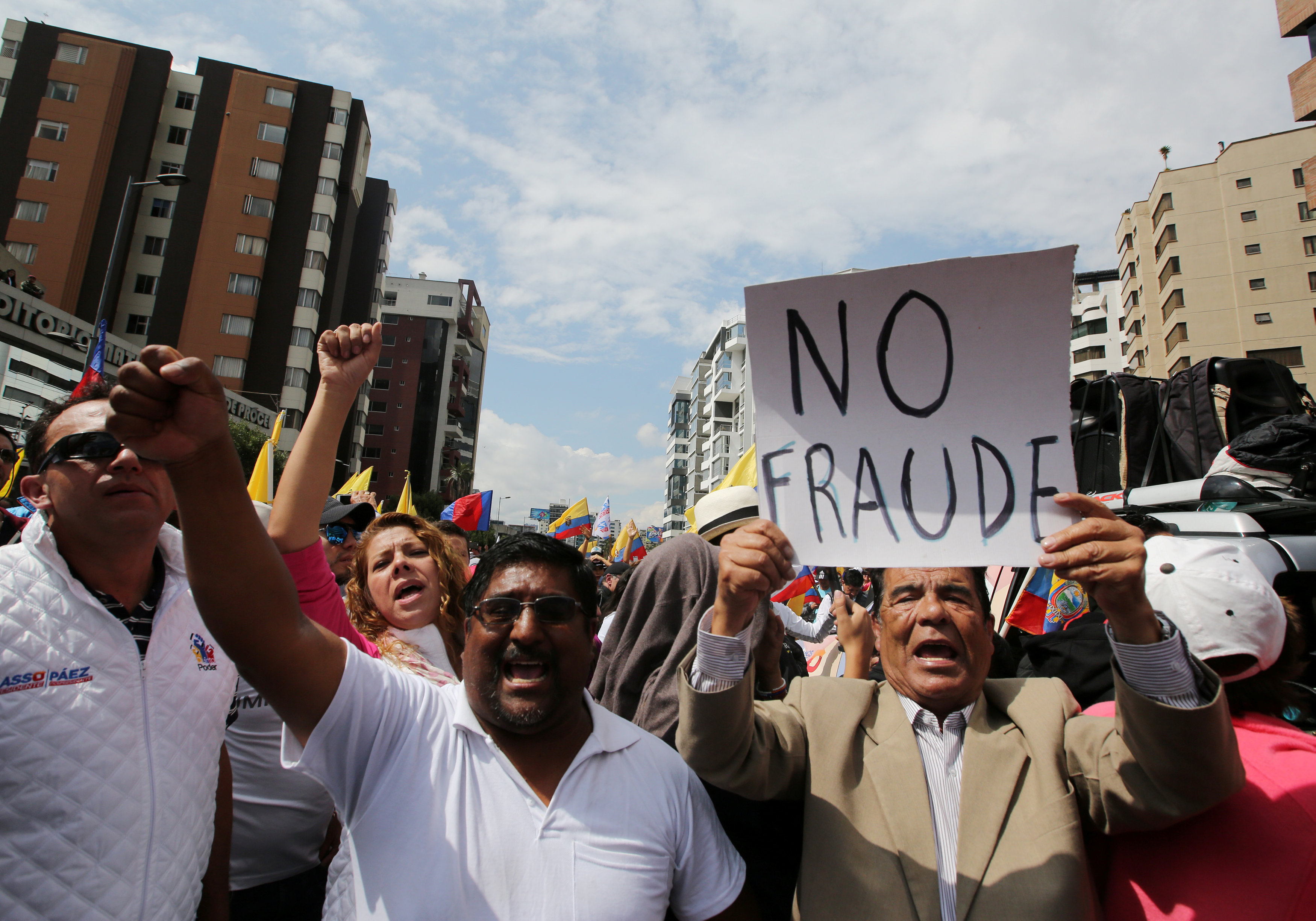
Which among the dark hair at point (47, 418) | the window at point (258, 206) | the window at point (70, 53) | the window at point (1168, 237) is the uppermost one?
the window at point (70, 53)

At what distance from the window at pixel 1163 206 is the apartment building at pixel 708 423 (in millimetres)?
30204

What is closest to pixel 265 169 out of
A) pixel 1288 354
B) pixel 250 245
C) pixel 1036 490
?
pixel 250 245

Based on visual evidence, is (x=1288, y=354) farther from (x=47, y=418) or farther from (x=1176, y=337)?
(x=47, y=418)

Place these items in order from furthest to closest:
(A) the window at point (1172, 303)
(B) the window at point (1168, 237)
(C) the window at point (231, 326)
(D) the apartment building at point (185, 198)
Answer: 1. (B) the window at point (1168, 237)
2. (A) the window at point (1172, 303)
3. (C) the window at point (231, 326)
4. (D) the apartment building at point (185, 198)

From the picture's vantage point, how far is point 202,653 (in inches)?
75.7

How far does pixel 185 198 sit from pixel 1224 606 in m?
46.6

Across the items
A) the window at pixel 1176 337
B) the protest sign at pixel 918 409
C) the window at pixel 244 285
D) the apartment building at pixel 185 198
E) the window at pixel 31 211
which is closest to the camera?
the protest sign at pixel 918 409

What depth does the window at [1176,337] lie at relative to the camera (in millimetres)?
41125

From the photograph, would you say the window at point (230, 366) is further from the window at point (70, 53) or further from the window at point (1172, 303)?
the window at point (1172, 303)

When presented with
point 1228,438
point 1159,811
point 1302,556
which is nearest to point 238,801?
point 1159,811

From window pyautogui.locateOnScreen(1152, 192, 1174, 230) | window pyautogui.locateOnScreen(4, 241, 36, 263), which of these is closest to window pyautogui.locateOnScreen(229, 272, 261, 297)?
window pyautogui.locateOnScreen(4, 241, 36, 263)

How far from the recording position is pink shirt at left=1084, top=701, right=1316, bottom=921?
5.00 ft

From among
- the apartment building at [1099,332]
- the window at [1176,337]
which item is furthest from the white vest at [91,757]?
the apartment building at [1099,332]

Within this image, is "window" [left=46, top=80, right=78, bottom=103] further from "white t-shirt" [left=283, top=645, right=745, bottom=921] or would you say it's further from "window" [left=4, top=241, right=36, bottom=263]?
"white t-shirt" [left=283, top=645, right=745, bottom=921]
